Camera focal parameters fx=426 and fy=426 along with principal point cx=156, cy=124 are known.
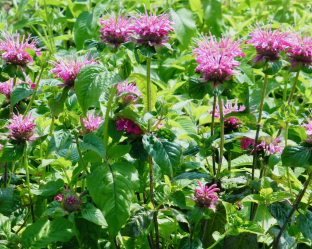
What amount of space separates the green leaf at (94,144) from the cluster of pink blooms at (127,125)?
108mm

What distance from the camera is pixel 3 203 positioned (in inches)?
50.8

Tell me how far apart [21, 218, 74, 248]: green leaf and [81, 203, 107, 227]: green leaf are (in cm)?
10

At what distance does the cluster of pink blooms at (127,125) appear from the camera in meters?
1.14

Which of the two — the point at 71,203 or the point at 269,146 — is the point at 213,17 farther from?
the point at 71,203

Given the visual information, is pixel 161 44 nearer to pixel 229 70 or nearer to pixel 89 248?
pixel 229 70

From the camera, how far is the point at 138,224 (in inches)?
44.1

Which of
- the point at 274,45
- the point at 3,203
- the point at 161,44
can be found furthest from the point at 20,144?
the point at 274,45

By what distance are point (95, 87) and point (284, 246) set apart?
0.75 metres

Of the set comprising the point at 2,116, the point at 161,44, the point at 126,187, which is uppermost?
the point at 161,44

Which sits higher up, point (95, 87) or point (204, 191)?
point (95, 87)

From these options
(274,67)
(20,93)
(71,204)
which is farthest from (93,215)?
(274,67)

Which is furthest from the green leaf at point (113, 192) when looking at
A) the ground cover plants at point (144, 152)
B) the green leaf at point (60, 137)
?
the green leaf at point (60, 137)

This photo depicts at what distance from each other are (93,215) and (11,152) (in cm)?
31

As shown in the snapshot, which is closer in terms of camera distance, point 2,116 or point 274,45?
point 274,45
